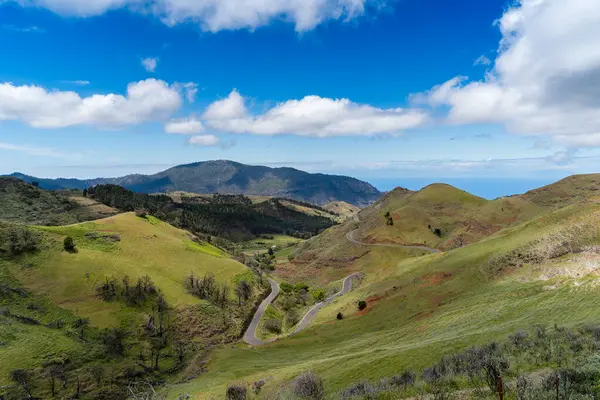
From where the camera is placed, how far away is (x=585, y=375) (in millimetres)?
17438

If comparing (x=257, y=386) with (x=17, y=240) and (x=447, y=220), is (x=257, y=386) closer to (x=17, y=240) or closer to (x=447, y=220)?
(x=17, y=240)

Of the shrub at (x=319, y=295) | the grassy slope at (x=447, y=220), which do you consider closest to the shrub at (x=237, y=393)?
the shrub at (x=319, y=295)

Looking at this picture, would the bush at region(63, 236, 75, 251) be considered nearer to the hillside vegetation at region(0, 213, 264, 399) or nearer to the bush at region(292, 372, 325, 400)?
the hillside vegetation at region(0, 213, 264, 399)

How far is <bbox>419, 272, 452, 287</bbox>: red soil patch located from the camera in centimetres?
6637

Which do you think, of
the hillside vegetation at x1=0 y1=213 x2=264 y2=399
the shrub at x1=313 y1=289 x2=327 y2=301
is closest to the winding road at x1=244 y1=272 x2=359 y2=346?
the shrub at x1=313 y1=289 x2=327 y2=301

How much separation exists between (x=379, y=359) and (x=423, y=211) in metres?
149

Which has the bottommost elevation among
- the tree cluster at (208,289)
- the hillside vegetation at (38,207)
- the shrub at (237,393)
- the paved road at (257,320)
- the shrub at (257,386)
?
the paved road at (257,320)

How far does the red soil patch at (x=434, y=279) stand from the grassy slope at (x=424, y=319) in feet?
0.76

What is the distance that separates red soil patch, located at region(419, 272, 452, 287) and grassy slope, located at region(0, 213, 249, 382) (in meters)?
48.4

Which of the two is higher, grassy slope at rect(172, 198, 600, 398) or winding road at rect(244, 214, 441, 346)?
grassy slope at rect(172, 198, 600, 398)

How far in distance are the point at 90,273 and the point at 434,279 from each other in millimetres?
75672

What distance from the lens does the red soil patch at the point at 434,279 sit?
6637cm

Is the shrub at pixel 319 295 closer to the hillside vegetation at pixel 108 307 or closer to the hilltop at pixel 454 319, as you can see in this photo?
the hillside vegetation at pixel 108 307

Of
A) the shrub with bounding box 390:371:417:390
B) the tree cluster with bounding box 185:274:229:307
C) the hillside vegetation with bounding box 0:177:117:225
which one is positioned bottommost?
the tree cluster with bounding box 185:274:229:307
